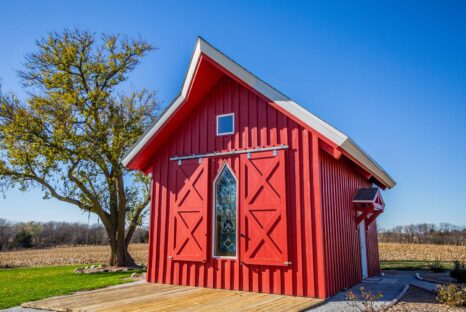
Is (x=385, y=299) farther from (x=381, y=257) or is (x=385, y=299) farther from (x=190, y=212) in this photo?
(x=381, y=257)

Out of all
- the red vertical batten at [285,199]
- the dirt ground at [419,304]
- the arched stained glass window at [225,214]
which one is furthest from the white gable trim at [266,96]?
the dirt ground at [419,304]

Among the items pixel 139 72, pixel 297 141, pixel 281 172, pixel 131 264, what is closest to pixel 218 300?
pixel 281 172

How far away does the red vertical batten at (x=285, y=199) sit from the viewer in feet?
22.5

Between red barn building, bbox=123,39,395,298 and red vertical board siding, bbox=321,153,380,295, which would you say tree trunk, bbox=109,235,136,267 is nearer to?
red barn building, bbox=123,39,395,298

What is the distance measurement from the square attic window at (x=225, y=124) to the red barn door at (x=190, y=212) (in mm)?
849

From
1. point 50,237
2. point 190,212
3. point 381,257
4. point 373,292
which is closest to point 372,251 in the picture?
point 373,292

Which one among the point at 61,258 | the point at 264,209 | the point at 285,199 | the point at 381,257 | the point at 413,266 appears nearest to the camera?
the point at 285,199

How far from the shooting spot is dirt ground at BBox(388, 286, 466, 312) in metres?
5.68

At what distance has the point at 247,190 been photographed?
7715 mm

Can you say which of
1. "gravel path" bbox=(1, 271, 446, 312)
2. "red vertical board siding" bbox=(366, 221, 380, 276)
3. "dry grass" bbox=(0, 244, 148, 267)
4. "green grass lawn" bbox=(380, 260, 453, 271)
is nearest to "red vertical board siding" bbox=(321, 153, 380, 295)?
"gravel path" bbox=(1, 271, 446, 312)

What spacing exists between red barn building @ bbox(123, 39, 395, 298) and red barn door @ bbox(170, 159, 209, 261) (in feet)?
0.08

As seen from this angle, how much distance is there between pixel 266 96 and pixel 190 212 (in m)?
3.37

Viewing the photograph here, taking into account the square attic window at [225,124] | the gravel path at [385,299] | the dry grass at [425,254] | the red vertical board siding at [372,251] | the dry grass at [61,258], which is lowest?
the dry grass at [61,258]

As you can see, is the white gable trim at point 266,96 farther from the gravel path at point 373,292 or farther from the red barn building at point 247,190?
the gravel path at point 373,292
